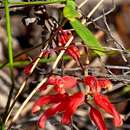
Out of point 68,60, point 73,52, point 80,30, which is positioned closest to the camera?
point 80,30

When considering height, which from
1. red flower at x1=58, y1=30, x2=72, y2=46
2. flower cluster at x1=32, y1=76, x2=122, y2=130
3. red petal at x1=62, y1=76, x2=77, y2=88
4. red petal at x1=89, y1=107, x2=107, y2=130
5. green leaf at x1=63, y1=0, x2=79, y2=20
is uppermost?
green leaf at x1=63, y1=0, x2=79, y2=20

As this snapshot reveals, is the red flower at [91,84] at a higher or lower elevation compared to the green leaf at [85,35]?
lower

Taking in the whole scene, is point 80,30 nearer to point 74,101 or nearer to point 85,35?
point 85,35

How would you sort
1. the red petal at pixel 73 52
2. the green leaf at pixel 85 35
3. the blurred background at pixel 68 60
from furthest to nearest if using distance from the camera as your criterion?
the blurred background at pixel 68 60
the red petal at pixel 73 52
the green leaf at pixel 85 35

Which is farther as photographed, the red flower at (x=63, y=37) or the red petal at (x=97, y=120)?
the red flower at (x=63, y=37)

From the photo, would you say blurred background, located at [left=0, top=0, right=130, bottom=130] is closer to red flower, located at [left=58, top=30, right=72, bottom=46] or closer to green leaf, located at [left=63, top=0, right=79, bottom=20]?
red flower, located at [left=58, top=30, right=72, bottom=46]

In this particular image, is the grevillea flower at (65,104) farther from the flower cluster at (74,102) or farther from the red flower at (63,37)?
the red flower at (63,37)

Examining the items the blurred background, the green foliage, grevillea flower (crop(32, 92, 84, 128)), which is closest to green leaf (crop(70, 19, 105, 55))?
the green foliage

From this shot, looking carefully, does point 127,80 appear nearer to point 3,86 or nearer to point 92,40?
point 92,40

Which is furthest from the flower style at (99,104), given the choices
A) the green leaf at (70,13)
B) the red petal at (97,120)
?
the green leaf at (70,13)

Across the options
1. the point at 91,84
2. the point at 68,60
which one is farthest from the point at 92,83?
the point at 68,60
